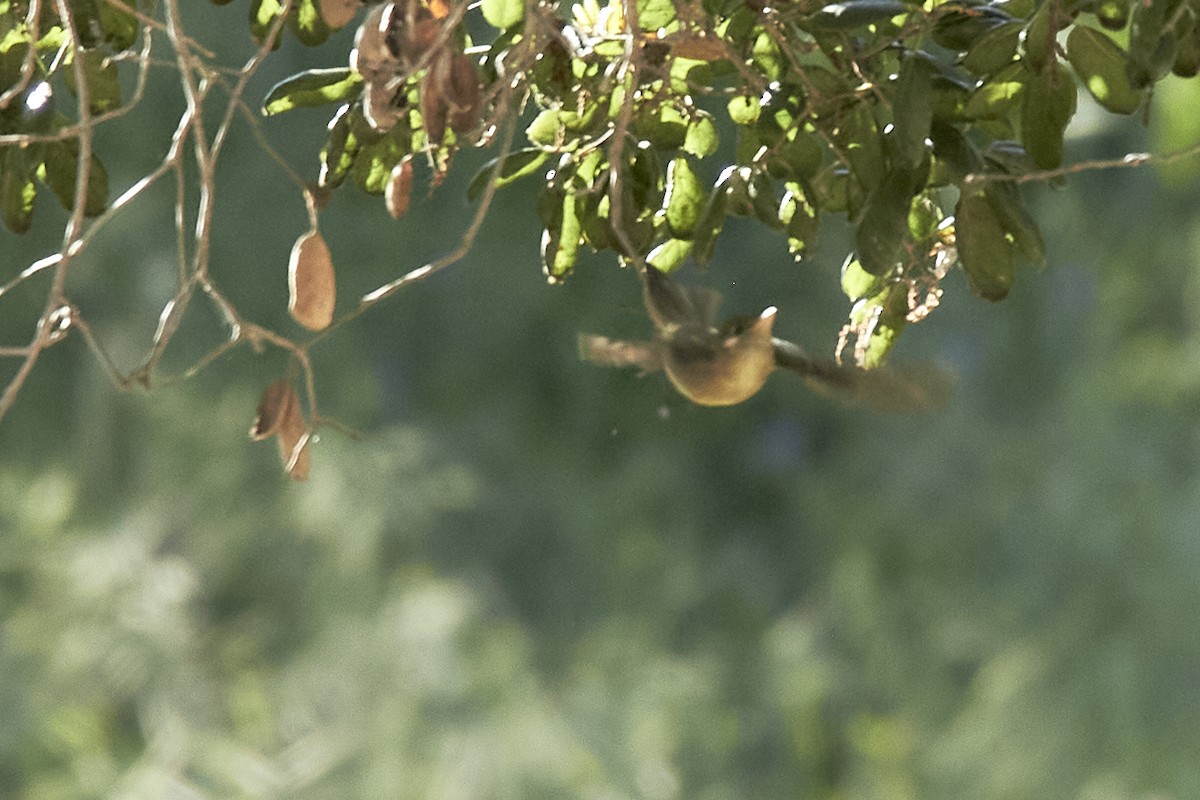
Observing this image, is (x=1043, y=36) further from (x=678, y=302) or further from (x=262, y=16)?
(x=262, y=16)

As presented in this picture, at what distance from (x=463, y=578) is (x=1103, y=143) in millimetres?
1697

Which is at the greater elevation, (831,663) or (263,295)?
(263,295)

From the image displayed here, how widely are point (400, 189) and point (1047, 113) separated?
0.78 feet

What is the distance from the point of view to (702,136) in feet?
2.69

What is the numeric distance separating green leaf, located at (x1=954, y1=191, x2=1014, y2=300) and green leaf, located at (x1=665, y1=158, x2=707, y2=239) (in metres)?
0.15

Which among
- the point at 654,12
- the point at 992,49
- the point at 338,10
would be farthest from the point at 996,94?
the point at 338,10

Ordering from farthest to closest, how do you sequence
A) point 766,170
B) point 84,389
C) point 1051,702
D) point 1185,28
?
point 84,389, point 1051,702, point 766,170, point 1185,28

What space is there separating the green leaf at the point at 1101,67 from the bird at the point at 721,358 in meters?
0.15

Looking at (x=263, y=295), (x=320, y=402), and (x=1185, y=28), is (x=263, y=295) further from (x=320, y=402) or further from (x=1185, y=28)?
(x=1185, y=28)

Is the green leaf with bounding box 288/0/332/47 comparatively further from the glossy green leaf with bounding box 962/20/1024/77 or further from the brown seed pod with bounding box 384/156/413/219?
the glossy green leaf with bounding box 962/20/1024/77

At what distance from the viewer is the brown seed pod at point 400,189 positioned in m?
0.69

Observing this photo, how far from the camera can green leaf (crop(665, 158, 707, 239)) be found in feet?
2.67

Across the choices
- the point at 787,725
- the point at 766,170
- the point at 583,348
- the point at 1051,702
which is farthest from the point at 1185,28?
the point at 787,725

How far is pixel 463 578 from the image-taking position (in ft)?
13.9
